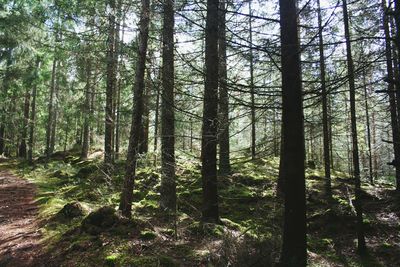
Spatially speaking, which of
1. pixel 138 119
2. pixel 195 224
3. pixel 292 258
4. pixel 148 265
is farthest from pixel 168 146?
pixel 292 258

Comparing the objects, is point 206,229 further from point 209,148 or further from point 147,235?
point 209,148

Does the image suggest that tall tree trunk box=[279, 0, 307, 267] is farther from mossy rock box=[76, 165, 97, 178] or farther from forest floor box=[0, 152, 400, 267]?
mossy rock box=[76, 165, 97, 178]

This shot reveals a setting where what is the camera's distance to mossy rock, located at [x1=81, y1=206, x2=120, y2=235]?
6650 millimetres

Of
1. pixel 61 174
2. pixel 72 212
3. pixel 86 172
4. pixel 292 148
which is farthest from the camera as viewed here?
pixel 61 174

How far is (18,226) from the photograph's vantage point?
7949mm

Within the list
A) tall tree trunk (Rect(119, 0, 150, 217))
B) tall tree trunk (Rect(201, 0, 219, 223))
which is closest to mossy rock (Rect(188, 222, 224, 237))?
tall tree trunk (Rect(201, 0, 219, 223))

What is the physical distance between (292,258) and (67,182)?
39.3 ft

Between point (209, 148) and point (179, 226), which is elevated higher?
point (209, 148)

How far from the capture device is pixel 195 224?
23.8 feet

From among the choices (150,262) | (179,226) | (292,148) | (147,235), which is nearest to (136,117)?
(147,235)

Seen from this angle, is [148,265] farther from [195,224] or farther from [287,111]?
[287,111]

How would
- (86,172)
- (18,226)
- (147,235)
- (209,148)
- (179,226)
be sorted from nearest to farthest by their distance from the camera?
1. (147,235)
2. (209,148)
3. (179,226)
4. (18,226)
5. (86,172)

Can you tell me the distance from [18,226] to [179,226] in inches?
164

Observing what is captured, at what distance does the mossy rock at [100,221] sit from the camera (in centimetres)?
665
